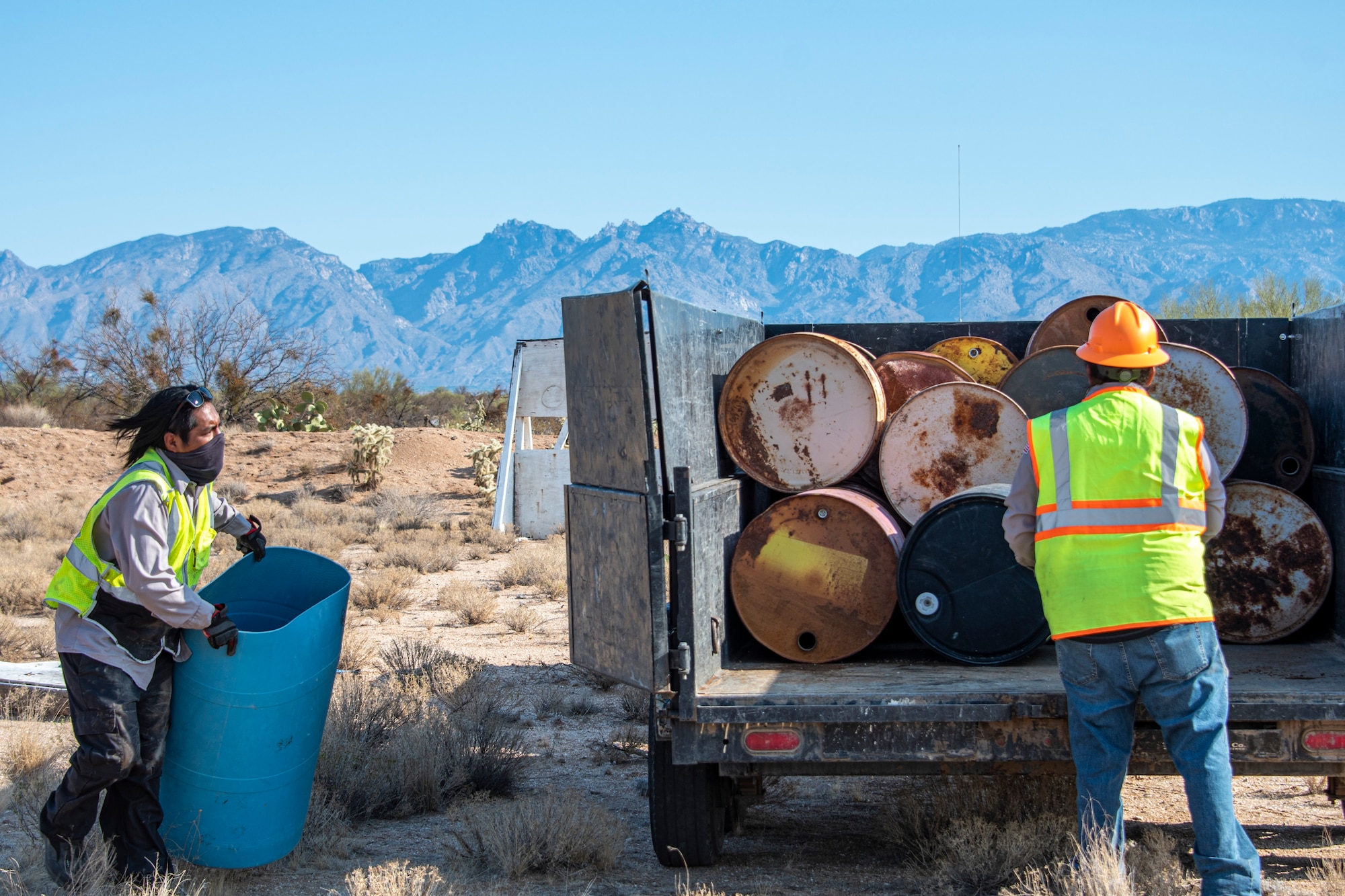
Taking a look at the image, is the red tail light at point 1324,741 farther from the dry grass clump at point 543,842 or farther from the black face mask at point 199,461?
the black face mask at point 199,461

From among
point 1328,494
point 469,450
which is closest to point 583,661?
point 1328,494

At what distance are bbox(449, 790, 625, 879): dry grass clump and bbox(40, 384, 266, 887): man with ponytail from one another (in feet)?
3.69

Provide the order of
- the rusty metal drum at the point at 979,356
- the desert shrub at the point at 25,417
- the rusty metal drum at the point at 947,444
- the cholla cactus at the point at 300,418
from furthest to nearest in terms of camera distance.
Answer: the desert shrub at the point at 25,417 → the cholla cactus at the point at 300,418 → the rusty metal drum at the point at 979,356 → the rusty metal drum at the point at 947,444

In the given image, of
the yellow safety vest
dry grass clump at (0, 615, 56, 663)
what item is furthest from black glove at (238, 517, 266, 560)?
dry grass clump at (0, 615, 56, 663)

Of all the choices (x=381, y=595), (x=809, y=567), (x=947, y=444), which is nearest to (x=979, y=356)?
(x=947, y=444)

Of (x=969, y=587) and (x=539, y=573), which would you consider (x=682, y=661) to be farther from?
(x=539, y=573)

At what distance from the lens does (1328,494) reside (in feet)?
15.2

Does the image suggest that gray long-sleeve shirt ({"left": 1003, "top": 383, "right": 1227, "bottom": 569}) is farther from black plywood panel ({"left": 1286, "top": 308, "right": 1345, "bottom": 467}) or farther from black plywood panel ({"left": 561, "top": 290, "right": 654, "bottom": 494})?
black plywood panel ({"left": 1286, "top": 308, "right": 1345, "bottom": 467})

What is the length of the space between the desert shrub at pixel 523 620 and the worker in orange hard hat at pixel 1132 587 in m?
6.53

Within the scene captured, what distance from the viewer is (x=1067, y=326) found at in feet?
18.2

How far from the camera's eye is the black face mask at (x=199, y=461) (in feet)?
12.7

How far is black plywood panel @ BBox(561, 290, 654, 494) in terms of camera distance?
3.69 meters

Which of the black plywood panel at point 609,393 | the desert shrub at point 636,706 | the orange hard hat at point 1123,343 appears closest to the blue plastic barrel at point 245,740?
the black plywood panel at point 609,393

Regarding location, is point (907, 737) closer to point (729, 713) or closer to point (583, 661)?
point (729, 713)
